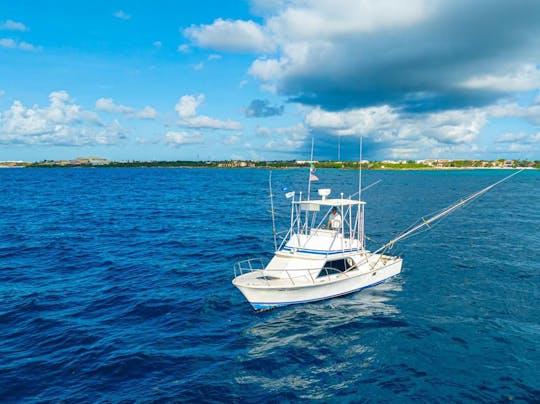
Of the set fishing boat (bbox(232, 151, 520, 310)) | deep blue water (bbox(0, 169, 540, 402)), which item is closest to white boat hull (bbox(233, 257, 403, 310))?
fishing boat (bbox(232, 151, 520, 310))

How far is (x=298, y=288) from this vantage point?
2009cm

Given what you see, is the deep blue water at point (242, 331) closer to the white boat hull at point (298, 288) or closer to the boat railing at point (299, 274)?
the white boat hull at point (298, 288)

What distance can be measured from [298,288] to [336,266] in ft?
12.4

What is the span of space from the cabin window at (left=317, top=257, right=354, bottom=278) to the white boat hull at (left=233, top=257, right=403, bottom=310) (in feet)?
0.98

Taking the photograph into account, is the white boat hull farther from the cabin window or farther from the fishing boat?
the cabin window

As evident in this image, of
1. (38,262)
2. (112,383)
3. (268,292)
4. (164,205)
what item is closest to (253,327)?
(268,292)

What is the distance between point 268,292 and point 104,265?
17275 millimetres

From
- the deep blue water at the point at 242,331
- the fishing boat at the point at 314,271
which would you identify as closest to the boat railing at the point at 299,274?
the fishing boat at the point at 314,271

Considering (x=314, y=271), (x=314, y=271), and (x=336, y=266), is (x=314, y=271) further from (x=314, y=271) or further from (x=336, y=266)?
(x=336, y=266)

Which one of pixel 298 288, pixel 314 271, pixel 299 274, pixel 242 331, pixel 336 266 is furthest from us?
pixel 336 266

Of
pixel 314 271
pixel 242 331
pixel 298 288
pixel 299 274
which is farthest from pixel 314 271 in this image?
pixel 242 331

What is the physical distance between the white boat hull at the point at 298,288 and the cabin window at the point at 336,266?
11.8 inches

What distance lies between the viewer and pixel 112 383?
13.8 m

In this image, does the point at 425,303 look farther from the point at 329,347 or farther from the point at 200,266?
the point at 200,266
